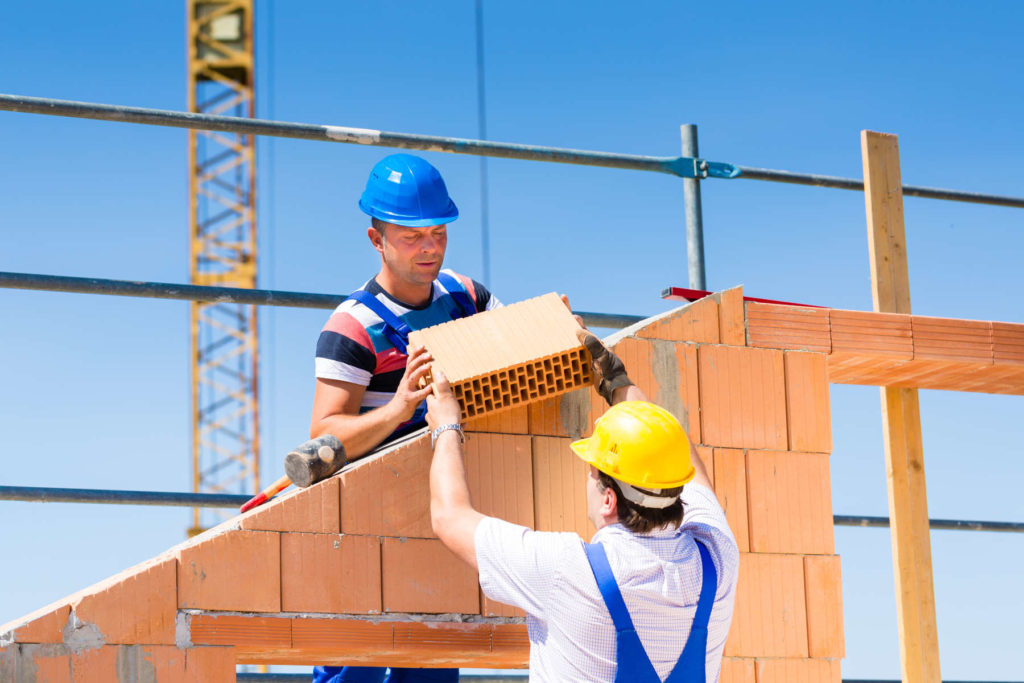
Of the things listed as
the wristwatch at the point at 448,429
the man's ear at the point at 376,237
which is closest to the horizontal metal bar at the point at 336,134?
the man's ear at the point at 376,237

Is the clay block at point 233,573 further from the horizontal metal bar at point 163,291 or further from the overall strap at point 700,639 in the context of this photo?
the horizontal metal bar at point 163,291

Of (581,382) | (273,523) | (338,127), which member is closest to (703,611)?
(581,382)

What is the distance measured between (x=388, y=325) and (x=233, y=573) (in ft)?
2.77

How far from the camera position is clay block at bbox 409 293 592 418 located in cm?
327

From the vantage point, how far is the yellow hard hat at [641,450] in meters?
2.66

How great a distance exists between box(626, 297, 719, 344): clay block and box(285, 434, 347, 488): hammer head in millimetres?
1014

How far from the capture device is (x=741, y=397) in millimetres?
3826

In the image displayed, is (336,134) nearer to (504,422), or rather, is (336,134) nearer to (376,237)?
(376,237)

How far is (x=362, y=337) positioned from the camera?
347 centimetres

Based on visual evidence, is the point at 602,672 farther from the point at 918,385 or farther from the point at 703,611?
the point at 918,385

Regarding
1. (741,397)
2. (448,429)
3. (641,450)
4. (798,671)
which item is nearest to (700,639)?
(641,450)

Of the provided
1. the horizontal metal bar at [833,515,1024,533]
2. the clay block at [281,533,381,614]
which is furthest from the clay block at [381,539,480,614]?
the horizontal metal bar at [833,515,1024,533]

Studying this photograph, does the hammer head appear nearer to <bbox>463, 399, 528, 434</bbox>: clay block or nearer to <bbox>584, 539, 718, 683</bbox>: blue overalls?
<bbox>463, 399, 528, 434</bbox>: clay block

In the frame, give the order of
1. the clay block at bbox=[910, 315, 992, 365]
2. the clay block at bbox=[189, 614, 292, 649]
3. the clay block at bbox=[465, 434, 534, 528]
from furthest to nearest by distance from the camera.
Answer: the clay block at bbox=[910, 315, 992, 365] → the clay block at bbox=[465, 434, 534, 528] → the clay block at bbox=[189, 614, 292, 649]
